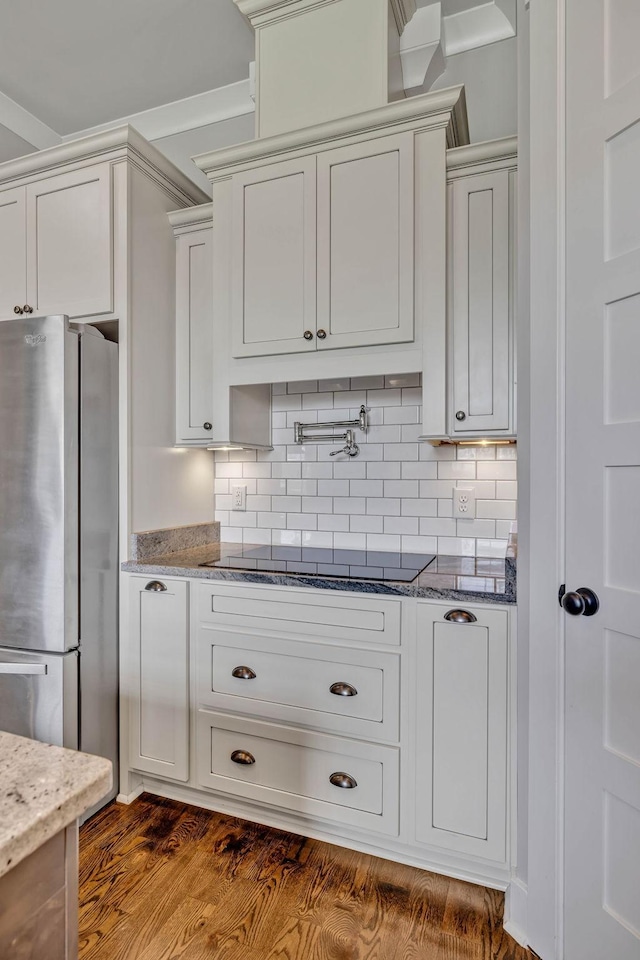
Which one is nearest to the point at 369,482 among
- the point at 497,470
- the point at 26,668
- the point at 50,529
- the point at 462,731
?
the point at 497,470

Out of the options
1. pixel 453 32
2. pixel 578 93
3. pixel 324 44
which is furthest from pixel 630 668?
pixel 453 32

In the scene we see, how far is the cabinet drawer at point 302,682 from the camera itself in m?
1.67

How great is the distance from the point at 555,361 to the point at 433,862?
157 centimetres

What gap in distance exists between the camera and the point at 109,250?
2057 mm

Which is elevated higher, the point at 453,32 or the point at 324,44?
the point at 453,32

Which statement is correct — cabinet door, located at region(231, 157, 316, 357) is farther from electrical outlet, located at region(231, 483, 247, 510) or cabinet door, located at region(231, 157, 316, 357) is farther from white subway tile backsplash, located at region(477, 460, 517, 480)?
white subway tile backsplash, located at region(477, 460, 517, 480)

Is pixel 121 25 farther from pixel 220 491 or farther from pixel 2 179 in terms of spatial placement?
pixel 220 491

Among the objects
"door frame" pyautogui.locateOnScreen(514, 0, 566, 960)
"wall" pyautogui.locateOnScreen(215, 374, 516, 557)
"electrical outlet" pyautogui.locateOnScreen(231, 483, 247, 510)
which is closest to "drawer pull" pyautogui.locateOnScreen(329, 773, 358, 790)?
"door frame" pyautogui.locateOnScreen(514, 0, 566, 960)

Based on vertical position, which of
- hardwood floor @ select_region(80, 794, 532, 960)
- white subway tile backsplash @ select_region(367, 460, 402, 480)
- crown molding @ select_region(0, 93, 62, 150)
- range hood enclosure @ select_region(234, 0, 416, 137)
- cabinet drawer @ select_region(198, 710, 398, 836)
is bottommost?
hardwood floor @ select_region(80, 794, 532, 960)

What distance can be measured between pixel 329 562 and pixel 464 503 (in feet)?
2.02

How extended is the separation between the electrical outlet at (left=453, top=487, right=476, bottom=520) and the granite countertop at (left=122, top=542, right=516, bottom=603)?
175 mm

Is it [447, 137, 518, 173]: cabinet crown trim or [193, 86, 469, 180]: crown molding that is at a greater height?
[193, 86, 469, 180]: crown molding

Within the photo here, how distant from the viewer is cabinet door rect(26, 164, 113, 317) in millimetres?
2070

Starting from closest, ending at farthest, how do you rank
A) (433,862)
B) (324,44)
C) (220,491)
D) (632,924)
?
(632,924), (433,862), (324,44), (220,491)
